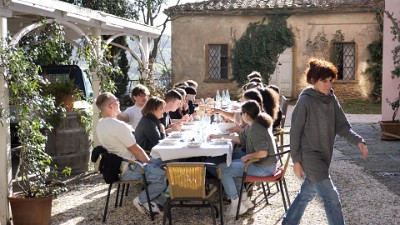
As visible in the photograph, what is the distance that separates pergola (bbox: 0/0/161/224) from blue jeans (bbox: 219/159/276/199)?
82.4 inches

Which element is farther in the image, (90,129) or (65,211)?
(90,129)

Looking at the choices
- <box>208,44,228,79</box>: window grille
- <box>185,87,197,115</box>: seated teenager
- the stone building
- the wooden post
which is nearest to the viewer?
the wooden post

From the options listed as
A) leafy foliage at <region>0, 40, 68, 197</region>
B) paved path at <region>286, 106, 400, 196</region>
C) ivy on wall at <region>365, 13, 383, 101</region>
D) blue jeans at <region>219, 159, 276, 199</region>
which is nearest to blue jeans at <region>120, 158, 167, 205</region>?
blue jeans at <region>219, 159, 276, 199</region>

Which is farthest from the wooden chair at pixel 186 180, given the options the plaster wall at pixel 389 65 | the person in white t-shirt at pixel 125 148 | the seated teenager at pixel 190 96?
the plaster wall at pixel 389 65

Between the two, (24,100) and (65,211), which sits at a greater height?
(24,100)

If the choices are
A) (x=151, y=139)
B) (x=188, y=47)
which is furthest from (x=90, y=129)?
(x=188, y=47)

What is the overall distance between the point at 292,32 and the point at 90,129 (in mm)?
13729

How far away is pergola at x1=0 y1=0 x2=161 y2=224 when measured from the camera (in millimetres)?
5637

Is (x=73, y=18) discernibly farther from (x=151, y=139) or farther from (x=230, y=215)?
(x=230, y=215)

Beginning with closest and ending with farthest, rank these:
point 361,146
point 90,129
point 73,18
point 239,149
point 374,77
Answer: point 361,146, point 239,149, point 73,18, point 90,129, point 374,77

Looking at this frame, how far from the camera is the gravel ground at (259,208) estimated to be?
599cm

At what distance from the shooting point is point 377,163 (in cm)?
928

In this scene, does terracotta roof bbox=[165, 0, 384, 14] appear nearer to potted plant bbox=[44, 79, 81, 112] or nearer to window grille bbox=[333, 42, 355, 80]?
window grille bbox=[333, 42, 355, 80]

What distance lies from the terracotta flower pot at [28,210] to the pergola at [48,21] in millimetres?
112
